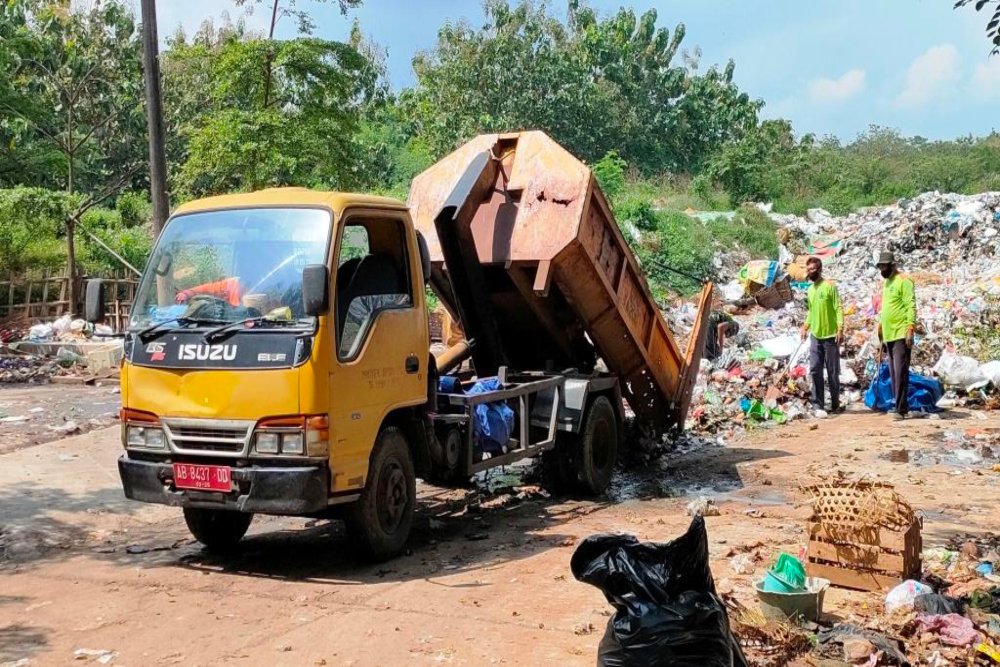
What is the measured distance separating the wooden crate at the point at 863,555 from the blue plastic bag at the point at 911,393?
20.9 feet

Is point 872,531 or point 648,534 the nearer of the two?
point 872,531

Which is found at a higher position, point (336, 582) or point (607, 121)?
point (607, 121)

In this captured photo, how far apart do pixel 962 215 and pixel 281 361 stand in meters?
19.9

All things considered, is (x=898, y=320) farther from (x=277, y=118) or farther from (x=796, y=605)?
(x=277, y=118)

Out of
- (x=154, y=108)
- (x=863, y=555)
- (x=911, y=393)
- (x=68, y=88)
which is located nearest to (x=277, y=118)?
(x=154, y=108)

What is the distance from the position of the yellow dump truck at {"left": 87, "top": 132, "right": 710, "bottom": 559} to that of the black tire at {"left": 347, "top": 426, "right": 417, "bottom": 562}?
12 mm

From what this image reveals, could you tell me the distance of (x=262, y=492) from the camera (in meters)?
5.38

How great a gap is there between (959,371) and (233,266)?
941 centimetres

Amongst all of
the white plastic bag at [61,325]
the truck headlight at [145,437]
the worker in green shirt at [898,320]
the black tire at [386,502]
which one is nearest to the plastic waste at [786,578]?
the black tire at [386,502]

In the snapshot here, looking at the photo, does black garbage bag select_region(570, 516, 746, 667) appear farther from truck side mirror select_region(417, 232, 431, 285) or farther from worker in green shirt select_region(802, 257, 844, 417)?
worker in green shirt select_region(802, 257, 844, 417)

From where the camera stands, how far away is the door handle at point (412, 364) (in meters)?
6.17

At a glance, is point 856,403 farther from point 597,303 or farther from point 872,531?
point 872,531

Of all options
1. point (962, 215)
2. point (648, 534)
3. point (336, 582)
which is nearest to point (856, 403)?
point (648, 534)

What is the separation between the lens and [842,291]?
1822cm
